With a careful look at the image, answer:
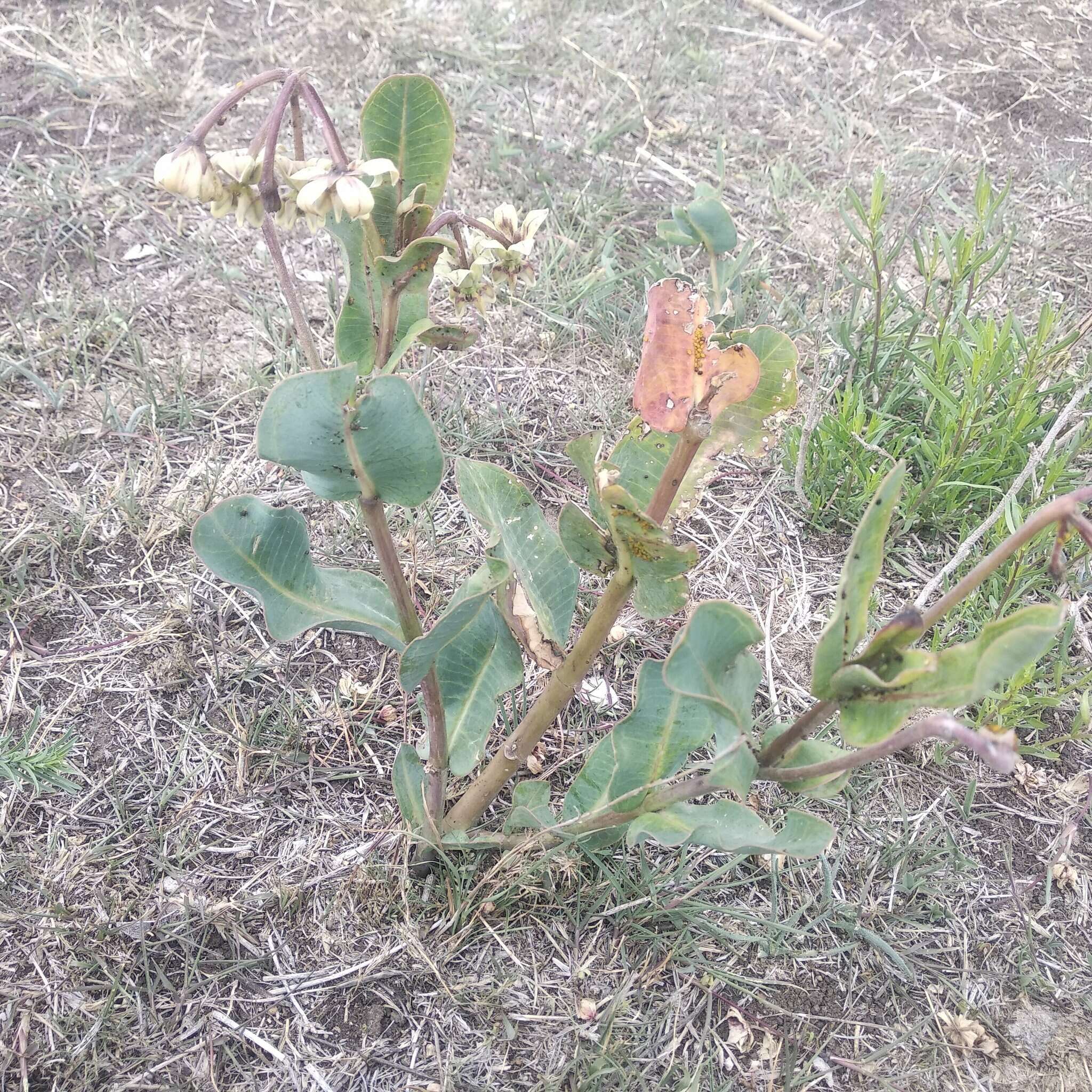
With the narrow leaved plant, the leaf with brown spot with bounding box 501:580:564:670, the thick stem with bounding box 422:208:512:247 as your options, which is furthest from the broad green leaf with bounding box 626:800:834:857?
the thick stem with bounding box 422:208:512:247

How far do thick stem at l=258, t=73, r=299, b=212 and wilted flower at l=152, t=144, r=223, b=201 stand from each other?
0.06 meters

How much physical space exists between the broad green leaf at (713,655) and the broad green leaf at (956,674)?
109 millimetres

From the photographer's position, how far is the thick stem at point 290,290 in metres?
0.99

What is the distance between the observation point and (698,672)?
3.06 ft

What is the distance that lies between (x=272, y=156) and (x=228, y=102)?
6 cm

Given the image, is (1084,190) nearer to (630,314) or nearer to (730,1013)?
(630,314)

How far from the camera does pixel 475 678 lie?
4.54 feet

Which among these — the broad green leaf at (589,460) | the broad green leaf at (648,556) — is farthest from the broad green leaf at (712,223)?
the broad green leaf at (648,556)

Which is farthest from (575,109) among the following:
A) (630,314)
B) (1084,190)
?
(1084,190)

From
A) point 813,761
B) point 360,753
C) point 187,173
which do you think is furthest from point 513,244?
point 360,753

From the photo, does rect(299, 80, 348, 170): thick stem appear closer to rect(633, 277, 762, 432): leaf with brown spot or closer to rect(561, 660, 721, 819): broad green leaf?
rect(633, 277, 762, 432): leaf with brown spot

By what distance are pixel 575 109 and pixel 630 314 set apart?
3.53ft

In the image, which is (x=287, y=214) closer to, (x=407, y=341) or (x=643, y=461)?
(x=407, y=341)

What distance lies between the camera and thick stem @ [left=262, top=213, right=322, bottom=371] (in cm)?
99
